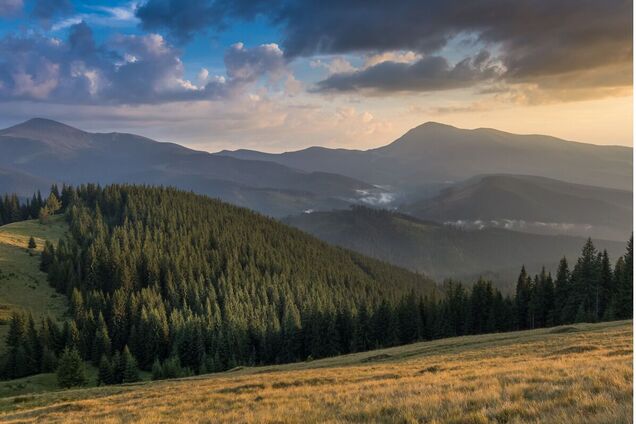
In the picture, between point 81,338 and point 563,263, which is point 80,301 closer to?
point 81,338

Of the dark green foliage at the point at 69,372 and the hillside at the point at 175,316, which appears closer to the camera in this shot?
the dark green foliage at the point at 69,372

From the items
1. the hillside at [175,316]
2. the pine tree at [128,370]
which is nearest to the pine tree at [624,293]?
the hillside at [175,316]

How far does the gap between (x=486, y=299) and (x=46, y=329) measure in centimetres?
10529

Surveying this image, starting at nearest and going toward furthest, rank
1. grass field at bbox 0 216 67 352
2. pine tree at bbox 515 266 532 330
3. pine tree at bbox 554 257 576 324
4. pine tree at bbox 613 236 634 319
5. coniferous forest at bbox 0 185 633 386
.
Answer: pine tree at bbox 613 236 634 319 → coniferous forest at bbox 0 185 633 386 → pine tree at bbox 554 257 576 324 → pine tree at bbox 515 266 532 330 → grass field at bbox 0 216 67 352

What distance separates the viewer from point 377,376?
28.9 meters

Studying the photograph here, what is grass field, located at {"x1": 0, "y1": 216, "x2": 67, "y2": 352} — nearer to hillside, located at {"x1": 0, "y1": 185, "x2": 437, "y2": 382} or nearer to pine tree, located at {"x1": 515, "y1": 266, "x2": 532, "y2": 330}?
hillside, located at {"x1": 0, "y1": 185, "x2": 437, "y2": 382}

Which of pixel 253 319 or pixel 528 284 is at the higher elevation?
pixel 528 284

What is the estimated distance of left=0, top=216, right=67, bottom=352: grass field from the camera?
114537 millimetres

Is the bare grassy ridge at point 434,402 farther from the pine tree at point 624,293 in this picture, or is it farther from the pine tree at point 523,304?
the pine tree at point 523,304

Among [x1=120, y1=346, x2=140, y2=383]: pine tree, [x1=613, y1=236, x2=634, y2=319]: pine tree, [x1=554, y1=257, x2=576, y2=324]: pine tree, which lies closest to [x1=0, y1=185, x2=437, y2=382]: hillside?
[x1=120, y1=346, x2=140, y2=383]: pine tree

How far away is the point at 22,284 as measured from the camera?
126312 millimetres

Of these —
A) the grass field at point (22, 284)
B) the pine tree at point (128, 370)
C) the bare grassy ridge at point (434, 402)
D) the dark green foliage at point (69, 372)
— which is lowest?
the pine tree at point (128, 370)

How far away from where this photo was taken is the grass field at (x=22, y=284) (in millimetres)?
114537

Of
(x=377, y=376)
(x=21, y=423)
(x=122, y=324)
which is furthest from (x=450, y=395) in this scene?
(x=122, y=324)
